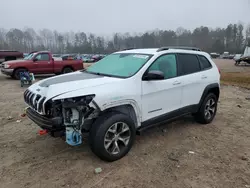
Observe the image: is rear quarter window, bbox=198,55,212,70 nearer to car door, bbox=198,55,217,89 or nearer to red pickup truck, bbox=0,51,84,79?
car door, bbox=198,55,217,89

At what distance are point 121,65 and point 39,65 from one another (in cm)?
1008

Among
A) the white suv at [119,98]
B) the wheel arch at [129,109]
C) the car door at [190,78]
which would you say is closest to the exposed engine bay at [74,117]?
the white suv at [119,98]

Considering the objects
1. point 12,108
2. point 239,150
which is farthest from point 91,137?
point 12,108

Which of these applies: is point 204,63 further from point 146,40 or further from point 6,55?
point 146,40

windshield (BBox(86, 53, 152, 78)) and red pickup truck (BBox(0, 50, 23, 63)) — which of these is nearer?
windshield (BBox(86, 53, 152, 78))

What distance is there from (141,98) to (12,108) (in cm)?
456

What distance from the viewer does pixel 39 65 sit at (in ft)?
41.8

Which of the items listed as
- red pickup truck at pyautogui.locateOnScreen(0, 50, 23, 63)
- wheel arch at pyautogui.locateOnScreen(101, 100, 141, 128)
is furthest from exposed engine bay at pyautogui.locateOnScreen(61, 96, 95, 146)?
red pickup truck at pyautogui.locateOnScreen(0, 50, 23, 63)

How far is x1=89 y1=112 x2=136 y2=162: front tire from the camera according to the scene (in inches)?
122

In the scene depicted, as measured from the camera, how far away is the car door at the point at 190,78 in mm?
4355

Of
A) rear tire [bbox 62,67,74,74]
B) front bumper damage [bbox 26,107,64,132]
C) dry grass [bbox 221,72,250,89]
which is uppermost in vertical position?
rear tire [bbox 62,67,74,74]

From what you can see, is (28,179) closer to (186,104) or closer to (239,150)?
(186,104)

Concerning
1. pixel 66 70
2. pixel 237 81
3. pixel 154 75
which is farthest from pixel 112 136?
pixel 237 81

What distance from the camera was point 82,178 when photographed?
298 cm
